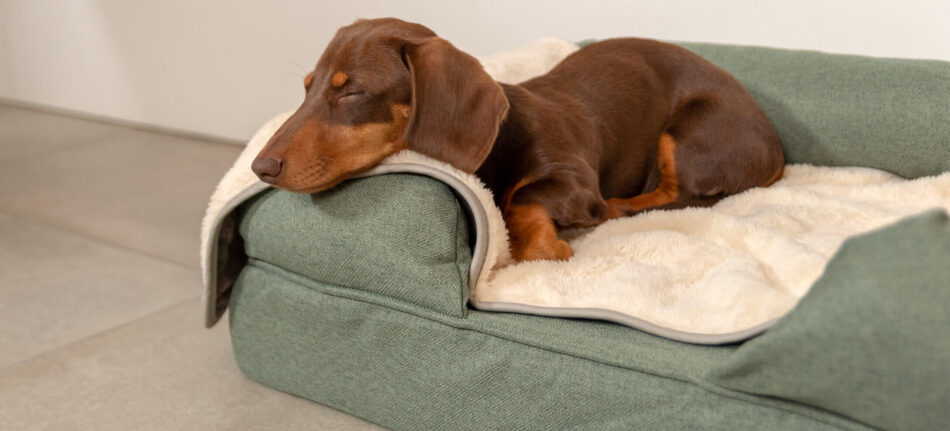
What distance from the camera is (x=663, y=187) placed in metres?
2.79

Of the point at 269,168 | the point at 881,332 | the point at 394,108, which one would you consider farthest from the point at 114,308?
the point at 881,332

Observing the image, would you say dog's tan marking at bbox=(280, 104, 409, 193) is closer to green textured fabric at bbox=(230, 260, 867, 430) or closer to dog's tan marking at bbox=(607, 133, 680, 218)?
green textured fabric at bbox=(230, 260, 867, 430)

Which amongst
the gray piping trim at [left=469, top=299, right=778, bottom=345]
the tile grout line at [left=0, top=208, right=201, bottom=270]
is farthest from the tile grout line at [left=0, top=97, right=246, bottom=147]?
the gray piping trim at [left=469, top=299, right=778, bottom=345]

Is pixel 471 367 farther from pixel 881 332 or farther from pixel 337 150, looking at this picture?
pixel 881 332

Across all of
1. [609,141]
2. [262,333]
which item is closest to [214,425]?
[262,333]

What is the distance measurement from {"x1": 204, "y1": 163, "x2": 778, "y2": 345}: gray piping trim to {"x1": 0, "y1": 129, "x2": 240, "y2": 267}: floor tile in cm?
123

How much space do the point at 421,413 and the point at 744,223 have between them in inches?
39.3

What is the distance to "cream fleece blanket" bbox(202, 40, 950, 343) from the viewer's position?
1830 millimetres

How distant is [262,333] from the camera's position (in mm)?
2324

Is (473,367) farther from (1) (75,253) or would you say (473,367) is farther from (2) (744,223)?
(1) (75,253)

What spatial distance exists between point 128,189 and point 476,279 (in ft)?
10.3

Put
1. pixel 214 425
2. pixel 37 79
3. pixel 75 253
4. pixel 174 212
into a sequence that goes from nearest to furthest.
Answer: pixel 214 425 < pixel 75 253 < pixel 174 212 < pixel 37 79

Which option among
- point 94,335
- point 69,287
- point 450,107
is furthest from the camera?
point 69,287

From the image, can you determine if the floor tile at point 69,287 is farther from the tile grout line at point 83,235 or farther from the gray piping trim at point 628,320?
the gray piping trim at point 628,320
